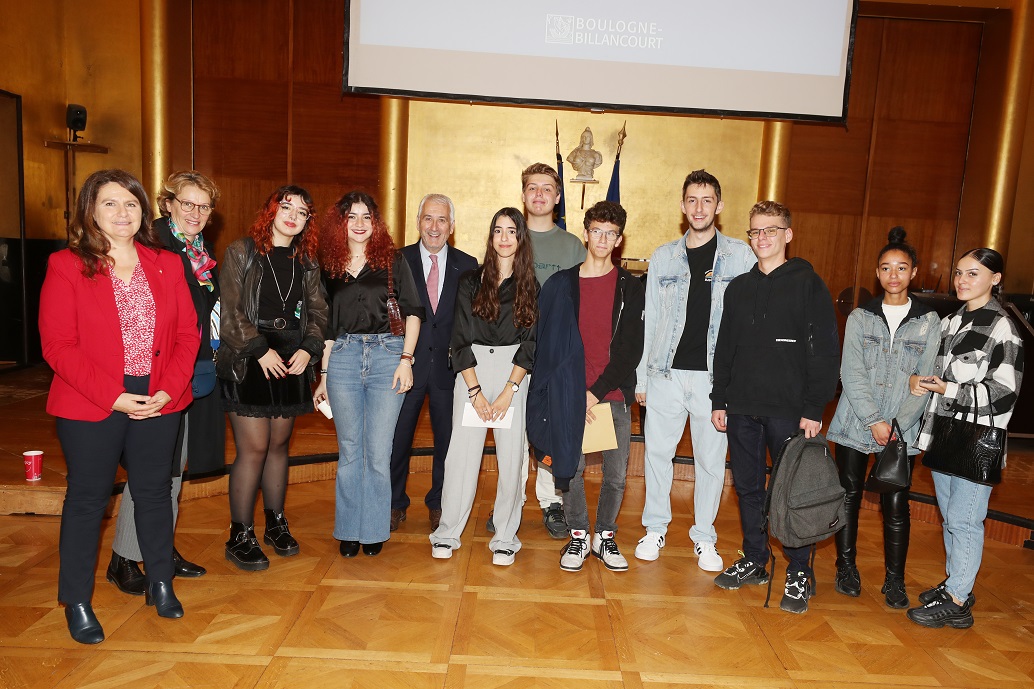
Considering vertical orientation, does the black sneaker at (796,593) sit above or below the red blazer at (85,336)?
below

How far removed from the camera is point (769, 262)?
9.48 ft

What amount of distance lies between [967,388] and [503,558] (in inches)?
76.8

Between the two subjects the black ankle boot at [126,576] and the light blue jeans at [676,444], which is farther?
the light blue jeans at [676,444]

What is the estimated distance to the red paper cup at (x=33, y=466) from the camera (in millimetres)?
3600

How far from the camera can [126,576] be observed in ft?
9.18

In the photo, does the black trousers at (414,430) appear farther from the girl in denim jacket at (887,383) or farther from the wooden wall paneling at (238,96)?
the wooden wall paneling at (238,96)

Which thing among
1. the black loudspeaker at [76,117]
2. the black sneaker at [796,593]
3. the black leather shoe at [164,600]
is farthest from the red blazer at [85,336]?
the black loudspeaker at [76,117]

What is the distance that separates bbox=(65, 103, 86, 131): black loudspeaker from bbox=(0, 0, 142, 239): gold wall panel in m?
0.31

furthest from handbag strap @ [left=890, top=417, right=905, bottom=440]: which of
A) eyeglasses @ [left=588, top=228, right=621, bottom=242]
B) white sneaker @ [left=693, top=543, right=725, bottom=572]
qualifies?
eyeglasses @ [left=588, top=228, right=621, bottom=242]

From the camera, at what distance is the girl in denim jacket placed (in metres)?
2.80

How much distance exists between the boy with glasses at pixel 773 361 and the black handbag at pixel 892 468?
260 mm

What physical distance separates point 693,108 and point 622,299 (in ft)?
9.22

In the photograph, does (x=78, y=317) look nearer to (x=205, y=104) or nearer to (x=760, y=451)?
(x=760, y=451)

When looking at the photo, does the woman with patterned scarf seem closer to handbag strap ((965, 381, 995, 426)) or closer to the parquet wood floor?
the parquet wood floor
